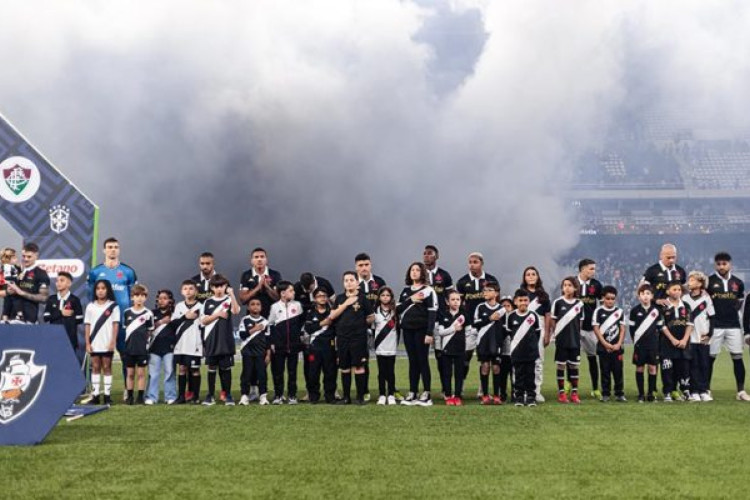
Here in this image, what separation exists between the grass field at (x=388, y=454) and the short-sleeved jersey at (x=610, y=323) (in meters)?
1.46

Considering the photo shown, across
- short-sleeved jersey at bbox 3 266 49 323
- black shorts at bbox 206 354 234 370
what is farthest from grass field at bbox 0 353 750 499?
short-sleeved jersey at bbox 3 266 49 323

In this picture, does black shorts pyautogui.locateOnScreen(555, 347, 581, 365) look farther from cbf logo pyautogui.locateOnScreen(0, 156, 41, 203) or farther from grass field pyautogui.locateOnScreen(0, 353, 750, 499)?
cbf logo pyautogui.locateOnScreen(0, 156, 41, 203)

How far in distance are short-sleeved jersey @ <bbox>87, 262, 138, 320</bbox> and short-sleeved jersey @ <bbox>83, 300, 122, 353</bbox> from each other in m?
0.43

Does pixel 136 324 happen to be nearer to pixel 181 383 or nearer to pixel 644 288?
pixel 181 383

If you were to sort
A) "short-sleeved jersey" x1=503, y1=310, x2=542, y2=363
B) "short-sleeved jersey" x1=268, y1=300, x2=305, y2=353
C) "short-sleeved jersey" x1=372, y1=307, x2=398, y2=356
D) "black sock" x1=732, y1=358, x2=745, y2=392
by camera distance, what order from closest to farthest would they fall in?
"short-sleeved jersey" x1=503, y1=310, x2=542, y2=363 < "short-sleeved jersey" x1=372, y1=307, x2=398, y2=356 < "short-sleeved jersey" x1=268, y1=300, x2=305, y2=353 < "black sock" x1=732, y1=358, x2=745, y2=392

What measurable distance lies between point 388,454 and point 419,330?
4029 mm

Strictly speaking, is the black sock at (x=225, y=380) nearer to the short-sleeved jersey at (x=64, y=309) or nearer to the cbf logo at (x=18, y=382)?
the short-sleeved jersey at (x=64, y=309)

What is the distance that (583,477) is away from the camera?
6.08 meters

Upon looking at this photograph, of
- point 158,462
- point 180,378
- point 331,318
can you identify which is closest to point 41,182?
point 180,378

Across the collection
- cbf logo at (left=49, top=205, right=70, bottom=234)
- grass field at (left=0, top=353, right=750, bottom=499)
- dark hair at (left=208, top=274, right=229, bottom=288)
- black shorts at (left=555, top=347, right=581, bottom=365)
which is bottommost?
grass field at (left=0, top=353, right=750, bottom=499)

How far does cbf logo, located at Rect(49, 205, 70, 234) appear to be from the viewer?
41.5 feet

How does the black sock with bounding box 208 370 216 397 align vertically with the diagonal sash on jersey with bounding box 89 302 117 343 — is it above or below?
below

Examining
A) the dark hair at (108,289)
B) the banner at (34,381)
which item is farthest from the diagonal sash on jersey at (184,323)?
the banner at (34,381)

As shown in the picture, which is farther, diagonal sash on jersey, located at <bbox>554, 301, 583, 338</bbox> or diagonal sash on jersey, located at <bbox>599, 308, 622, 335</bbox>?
diagonal sash on jersey, located at <bbox>599, 308, 622, 335</bbox>
